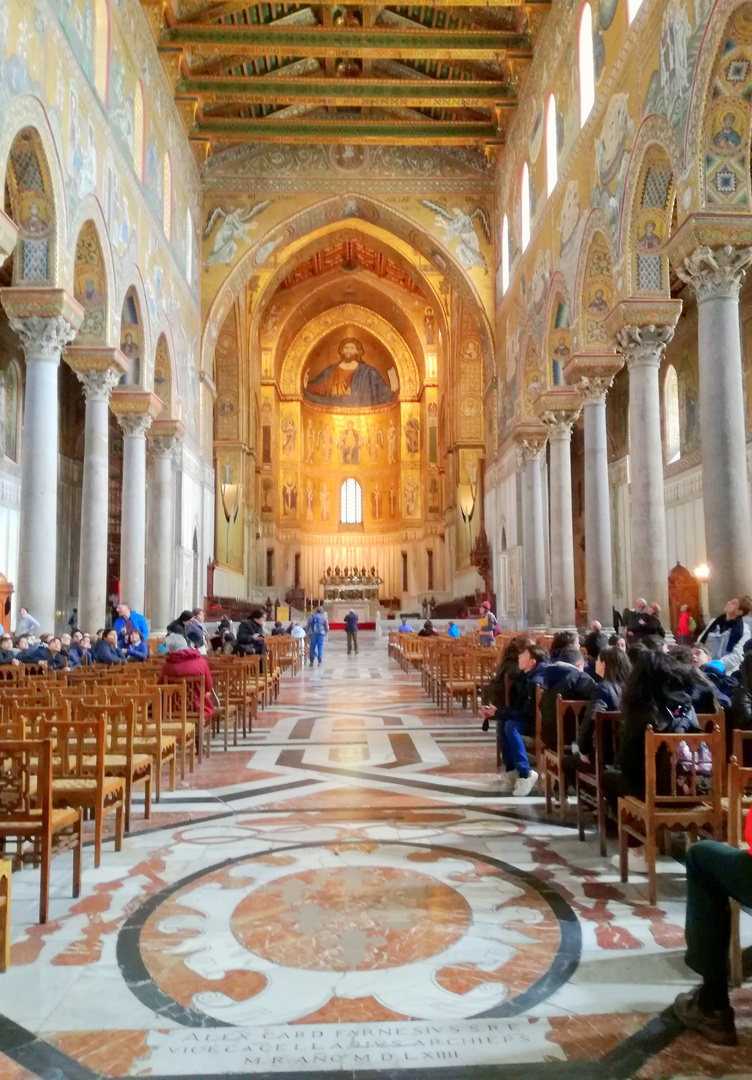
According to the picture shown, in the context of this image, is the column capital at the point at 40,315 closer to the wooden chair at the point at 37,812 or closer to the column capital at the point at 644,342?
the column capital at the point at 644,342

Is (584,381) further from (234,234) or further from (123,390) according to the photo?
(234,234)

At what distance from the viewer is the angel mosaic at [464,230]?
1062 inches

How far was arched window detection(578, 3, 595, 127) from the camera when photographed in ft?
52.1

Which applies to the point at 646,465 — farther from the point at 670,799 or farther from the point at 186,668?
the point at 670,799

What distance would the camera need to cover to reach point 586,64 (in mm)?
16297

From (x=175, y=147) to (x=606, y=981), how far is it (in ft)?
78.2

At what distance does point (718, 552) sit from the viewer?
34.2 ft

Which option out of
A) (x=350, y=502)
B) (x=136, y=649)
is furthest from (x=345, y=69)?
(x=350, y=502)

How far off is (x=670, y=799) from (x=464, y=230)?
25466 mm

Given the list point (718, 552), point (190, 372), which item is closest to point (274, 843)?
point (718, 552)

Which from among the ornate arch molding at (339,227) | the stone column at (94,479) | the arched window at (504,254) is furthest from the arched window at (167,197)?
the arched window at (504,254)

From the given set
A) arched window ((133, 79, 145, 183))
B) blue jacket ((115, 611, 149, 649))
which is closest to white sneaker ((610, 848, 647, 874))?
blue jacket ((115, 611, 149, 649))

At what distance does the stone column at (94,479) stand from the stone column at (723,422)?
10.8 metres

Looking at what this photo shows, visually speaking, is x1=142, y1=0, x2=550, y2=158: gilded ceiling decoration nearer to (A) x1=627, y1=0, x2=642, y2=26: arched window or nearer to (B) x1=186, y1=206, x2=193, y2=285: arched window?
(B) x1=186, y1=206, x2=193, y2=285: arched window
